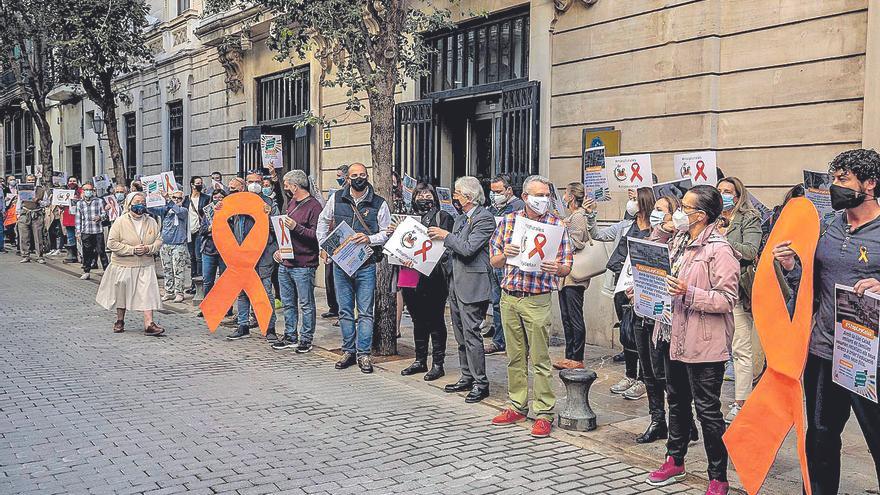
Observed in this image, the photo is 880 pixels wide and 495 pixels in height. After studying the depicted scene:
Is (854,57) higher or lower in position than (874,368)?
higher

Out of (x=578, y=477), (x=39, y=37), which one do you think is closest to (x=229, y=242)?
(x=578, y=477)

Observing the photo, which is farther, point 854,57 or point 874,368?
point 854,57

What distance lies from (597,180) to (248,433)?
468cm

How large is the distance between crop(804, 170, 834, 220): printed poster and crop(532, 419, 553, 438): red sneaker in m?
2.71

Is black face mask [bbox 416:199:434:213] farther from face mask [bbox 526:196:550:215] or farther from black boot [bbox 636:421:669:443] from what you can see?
black boot [bbox 636:421:669:443]

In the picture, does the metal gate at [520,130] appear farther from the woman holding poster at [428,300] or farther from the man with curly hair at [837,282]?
the man with curly hair at [837,282]

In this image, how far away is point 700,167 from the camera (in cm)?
793

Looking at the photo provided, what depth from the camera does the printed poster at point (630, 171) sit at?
27.3ft

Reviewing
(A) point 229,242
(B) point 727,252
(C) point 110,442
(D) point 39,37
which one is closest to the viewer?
(B) point 727,252

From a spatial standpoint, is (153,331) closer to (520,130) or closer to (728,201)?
(520,130)

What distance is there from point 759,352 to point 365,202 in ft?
14.0

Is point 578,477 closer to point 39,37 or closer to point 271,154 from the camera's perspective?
point 271,154

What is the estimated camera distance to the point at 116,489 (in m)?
5.21

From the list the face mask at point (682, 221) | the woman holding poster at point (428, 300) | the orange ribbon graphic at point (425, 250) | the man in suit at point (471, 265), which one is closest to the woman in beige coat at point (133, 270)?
the woman holding poster at point (428, 300)
